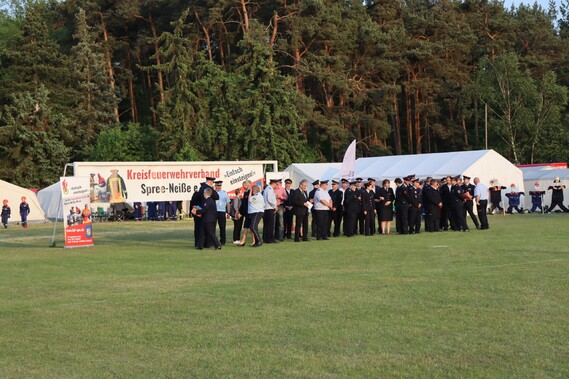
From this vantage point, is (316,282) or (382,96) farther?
(382,96)

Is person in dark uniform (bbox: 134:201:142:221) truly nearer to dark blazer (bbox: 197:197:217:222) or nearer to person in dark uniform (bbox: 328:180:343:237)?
person in dark uniform (bbox: 328:180:343:237)

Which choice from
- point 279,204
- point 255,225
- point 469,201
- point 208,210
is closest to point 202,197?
point 208,210

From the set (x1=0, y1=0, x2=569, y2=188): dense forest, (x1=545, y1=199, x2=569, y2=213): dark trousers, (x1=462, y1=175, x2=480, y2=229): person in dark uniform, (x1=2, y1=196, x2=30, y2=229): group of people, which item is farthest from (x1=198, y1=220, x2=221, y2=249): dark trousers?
(x1=0, y1=0, x2=569, y2=188): dense forest

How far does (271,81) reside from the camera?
5966 centimetres

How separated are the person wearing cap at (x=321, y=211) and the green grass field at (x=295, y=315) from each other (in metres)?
5.64

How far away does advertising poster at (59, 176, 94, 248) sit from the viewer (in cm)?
2320

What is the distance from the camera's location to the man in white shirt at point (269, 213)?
879 inches

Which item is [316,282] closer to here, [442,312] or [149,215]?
[442,312]

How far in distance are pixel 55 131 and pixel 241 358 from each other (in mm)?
57184

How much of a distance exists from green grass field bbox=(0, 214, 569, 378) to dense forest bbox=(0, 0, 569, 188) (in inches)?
1677

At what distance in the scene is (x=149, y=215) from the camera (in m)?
42.3

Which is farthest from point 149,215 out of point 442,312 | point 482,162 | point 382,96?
point 442,312

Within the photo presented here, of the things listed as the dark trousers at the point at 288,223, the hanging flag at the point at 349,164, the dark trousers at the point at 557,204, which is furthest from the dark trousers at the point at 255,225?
the dark trousers at the point at 557,204

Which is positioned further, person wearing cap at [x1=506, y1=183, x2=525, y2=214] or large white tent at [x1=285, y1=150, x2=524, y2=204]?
person wearing cap at [x1=506, y1=183, x2=525, y2=214]
